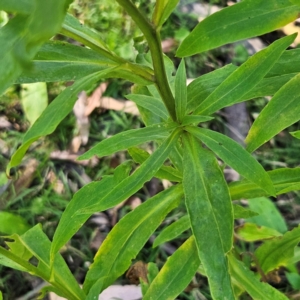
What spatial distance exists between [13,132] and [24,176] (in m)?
0.22

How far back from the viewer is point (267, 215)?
1.73 metres

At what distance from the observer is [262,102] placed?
2039 millimetres

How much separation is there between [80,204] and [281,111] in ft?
1.50

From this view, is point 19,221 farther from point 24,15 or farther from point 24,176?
point 24,15

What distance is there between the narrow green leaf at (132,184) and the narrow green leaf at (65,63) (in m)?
0.19

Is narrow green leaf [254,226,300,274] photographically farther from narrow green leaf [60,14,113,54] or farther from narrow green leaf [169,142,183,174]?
narrow green leaf [60,14,113,54]

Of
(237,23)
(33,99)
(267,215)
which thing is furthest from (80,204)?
(33,99)

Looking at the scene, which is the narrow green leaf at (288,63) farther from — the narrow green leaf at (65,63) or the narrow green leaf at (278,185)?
the narrow green leaf at (65,63)

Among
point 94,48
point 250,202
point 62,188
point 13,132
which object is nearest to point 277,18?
point 94,48

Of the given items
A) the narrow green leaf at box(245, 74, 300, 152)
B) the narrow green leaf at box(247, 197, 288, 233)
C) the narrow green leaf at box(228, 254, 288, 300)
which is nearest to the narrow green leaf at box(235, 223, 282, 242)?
the narrow green leaf at box(247, 197, 288, 233)

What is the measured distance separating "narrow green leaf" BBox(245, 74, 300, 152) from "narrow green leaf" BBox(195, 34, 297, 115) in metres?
0.07

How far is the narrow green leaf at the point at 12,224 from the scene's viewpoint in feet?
6.10

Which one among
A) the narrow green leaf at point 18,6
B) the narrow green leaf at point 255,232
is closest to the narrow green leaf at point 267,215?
the narrow green leaf at point 255,232

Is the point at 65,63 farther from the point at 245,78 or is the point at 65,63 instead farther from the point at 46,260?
the point at 46,260
